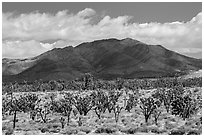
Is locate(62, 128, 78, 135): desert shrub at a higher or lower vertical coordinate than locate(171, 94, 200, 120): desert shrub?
lower

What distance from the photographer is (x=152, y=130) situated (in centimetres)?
1914

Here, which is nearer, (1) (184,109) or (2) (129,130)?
(2) (129,130)

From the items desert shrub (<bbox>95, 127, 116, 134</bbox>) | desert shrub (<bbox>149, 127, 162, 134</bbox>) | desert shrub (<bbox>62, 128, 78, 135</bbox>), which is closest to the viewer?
desert shrub (<bbox>62, 128, 78, 135</bbox>)

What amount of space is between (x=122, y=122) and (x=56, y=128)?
5406 millimetres

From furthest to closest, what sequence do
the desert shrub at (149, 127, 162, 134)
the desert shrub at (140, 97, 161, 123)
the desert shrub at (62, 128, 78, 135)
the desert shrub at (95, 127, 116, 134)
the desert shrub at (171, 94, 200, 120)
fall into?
the desert shrub at (171, 94, 200, 120)
the desert shrub at (140, 97, 161, 123)
the desert shrub at (95, 127, 116, 134)
the desert shrub at (149, 127, 162, 134)
the desert shrub at (62, 128, 78, 135)

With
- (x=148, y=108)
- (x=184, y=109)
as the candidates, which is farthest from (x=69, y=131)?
(x=184, y=109)

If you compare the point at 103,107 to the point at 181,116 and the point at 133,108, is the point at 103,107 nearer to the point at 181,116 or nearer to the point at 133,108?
the point at 133,108

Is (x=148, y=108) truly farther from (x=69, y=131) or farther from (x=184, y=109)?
(x=69, y=131)

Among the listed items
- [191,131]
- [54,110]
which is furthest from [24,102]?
[191,131]

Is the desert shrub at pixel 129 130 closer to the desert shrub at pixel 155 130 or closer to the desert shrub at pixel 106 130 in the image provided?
the desert shrub at pixel 106 130

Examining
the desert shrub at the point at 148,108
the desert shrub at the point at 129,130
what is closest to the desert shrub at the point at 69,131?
the desert shrub at the point at 129,130

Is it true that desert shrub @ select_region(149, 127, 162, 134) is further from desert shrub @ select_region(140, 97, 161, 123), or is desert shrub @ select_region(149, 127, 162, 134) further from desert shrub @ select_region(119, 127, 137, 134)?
desert shrub @ select_region(140, 97, 161, 123)

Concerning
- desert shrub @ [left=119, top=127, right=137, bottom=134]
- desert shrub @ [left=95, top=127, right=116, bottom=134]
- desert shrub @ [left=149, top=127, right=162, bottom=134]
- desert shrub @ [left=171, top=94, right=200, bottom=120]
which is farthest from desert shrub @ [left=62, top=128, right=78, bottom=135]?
desert shrub @ [left=171, top=94, right=200, bottom=120]

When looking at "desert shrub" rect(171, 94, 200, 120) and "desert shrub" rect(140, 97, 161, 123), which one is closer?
"desert shrub" rect(140, 97, 161, 123)
